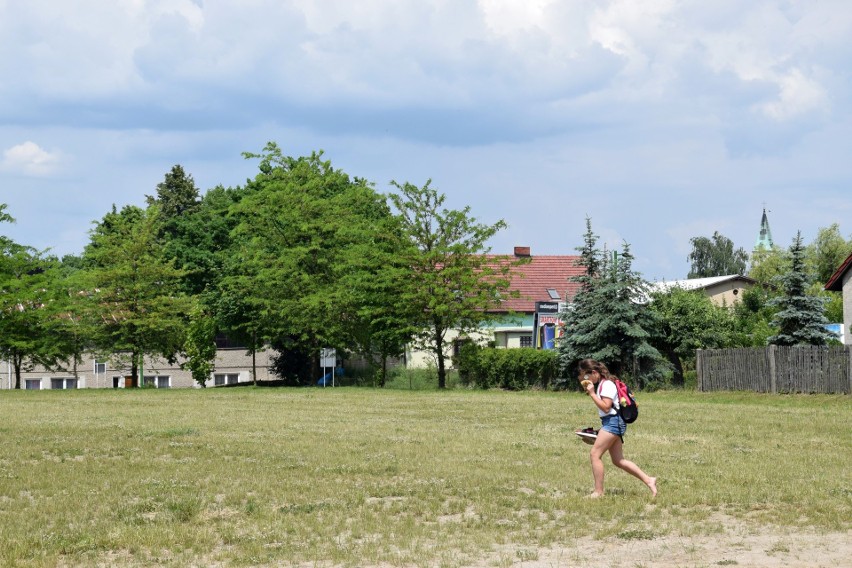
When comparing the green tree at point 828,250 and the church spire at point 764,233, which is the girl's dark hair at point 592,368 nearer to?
the green tree at point 828,250

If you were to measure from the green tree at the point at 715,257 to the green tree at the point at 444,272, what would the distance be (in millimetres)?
75795

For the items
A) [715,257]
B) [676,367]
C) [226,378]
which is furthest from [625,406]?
[715,257]

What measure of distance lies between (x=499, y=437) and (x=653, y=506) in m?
9.06

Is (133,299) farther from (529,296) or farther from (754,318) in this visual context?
(754,318)

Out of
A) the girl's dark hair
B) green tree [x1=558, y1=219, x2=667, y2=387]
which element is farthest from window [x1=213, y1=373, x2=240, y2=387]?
the girl's dark hair

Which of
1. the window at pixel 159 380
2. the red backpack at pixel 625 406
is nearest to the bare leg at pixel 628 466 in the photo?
the red backpack at pixel 625 406

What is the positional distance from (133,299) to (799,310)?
109 ft

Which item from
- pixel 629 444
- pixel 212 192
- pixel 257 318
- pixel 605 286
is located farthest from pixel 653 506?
pixel 212 192

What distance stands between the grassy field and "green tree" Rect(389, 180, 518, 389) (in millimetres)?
23434

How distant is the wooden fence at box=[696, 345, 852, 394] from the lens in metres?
35.7

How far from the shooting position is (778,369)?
122 feet

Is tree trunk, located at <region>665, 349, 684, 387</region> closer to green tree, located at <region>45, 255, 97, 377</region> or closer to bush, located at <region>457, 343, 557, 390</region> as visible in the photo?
bush, located at <region>457, 343, 557, 390</region>

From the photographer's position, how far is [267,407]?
34.0 meters

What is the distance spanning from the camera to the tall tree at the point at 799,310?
41.4 m
